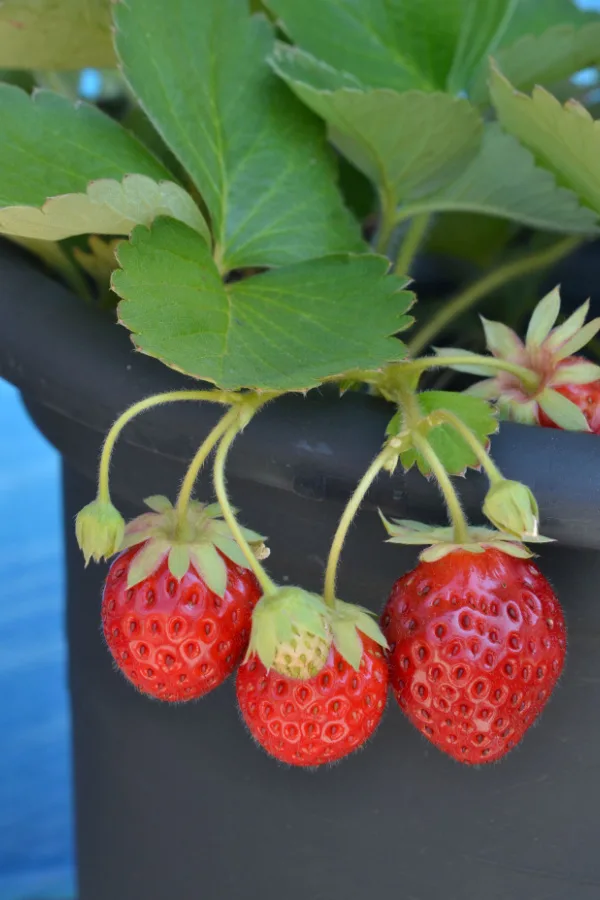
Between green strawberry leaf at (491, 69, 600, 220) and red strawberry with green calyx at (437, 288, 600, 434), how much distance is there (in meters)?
0.07

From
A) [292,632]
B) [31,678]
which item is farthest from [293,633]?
[31,678]

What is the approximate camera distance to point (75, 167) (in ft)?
1.72

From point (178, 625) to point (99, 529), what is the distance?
2.1 inches

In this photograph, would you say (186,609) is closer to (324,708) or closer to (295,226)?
(324,708)

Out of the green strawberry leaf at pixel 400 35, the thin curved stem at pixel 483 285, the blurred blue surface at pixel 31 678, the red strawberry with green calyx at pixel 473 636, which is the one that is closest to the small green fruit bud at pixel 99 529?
the red strawberry with green calyx at pixel 473 636

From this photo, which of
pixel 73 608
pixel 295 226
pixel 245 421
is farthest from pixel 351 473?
pixel 73 608

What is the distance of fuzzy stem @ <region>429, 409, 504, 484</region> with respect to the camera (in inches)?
15.6

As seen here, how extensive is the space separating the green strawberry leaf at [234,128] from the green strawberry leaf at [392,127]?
0.02 meters

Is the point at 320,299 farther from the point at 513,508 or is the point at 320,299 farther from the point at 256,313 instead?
the point at 513,508

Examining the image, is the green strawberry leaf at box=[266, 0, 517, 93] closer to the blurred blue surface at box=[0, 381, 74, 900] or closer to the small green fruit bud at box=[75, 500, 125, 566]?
the small green fruit bud at box=[75, 500, 125, 566]

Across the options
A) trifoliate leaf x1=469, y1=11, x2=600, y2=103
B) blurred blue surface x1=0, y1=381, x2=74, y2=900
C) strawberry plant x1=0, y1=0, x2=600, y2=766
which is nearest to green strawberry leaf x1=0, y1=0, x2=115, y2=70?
strawberry plant x1=0, y1=0, x2=600, y2=766

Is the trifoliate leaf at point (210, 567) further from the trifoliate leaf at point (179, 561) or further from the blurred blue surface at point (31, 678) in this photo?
the blurred blue surface at point (31, 678)

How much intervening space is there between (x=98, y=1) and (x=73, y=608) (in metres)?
0.34

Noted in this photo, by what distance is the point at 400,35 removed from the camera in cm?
63
